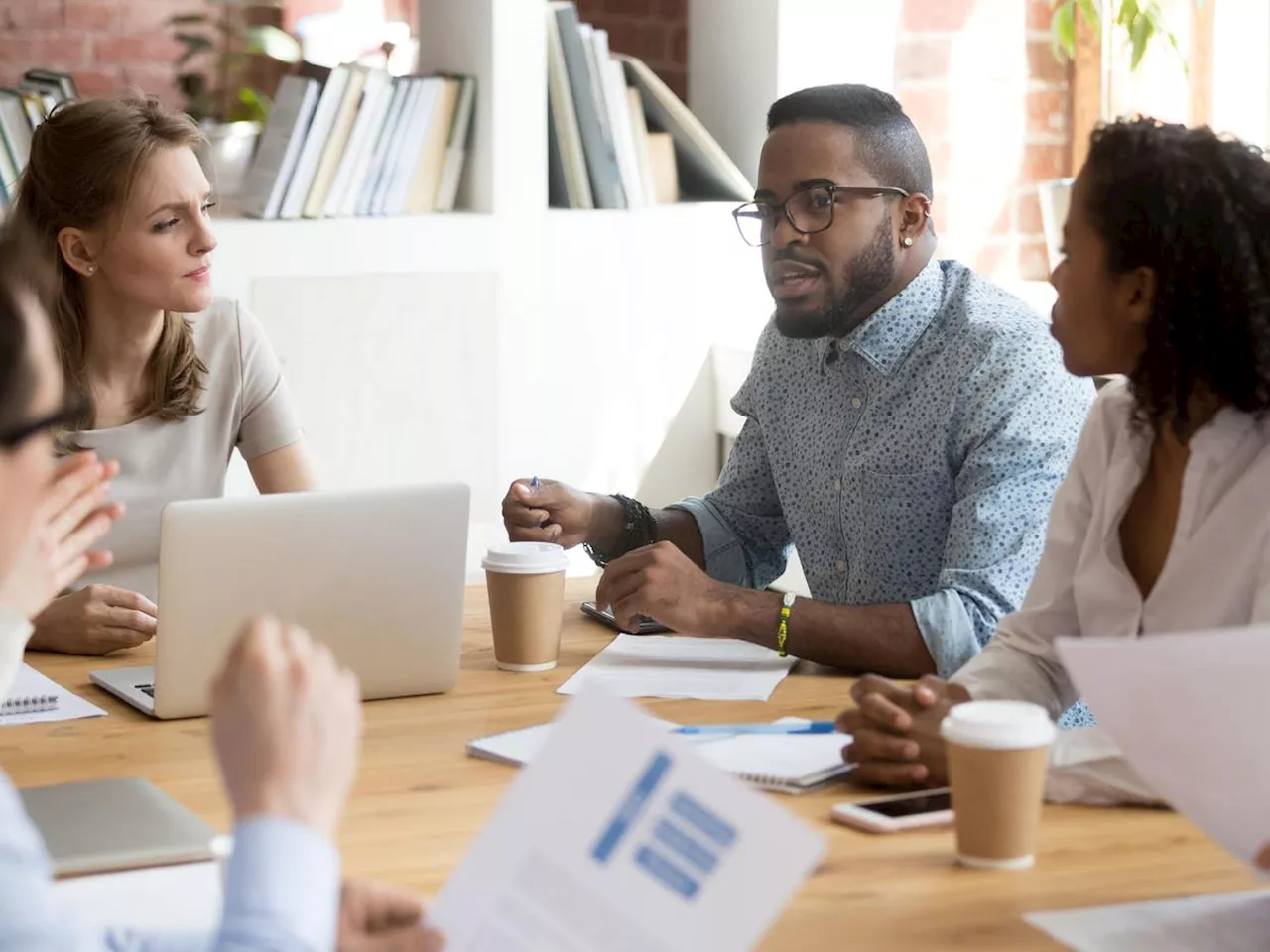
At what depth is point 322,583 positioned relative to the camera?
5.82ft

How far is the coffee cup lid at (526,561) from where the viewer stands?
195 centimetres

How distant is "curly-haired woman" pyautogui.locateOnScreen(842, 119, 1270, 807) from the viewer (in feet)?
5.12

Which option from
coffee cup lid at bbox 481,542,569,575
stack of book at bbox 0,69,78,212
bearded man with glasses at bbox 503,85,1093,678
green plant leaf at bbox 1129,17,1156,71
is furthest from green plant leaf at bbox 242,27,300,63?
coffee cup lid at bbox 481,542,569,575

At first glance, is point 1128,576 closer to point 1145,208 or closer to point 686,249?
point 1145,208

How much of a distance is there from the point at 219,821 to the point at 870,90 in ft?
4.53

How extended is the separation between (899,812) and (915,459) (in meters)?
0.80

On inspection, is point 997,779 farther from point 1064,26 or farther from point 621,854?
point 1064,26

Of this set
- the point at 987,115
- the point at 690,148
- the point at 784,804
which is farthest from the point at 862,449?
the point at 987,115

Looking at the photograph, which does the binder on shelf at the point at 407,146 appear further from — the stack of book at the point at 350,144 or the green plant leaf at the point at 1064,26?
the green plant leaf at the point at 1064,26

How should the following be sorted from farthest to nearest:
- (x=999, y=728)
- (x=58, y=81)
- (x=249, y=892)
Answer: (x=58, y=81) < (x=999, y=728) < (x=249, y=892)

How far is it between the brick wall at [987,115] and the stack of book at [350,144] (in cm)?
104

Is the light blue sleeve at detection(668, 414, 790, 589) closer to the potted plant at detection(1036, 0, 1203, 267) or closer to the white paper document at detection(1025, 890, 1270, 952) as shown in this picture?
the potted plant at detection(1036, 0, 1203, 267)

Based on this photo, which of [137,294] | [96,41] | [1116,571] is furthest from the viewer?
[96,41]

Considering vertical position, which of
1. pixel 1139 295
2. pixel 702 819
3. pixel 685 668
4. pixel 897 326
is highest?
pixel 1139 295
